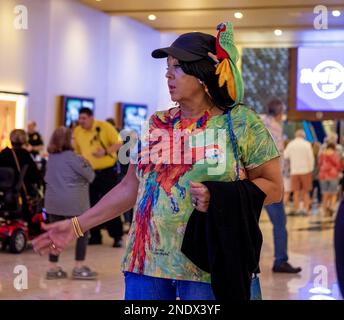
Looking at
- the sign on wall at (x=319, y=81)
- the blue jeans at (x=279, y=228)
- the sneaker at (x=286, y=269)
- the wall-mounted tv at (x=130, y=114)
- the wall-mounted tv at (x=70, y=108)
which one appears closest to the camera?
the blue jeans at (x=279, y=228)

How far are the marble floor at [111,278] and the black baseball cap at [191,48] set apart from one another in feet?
13.6

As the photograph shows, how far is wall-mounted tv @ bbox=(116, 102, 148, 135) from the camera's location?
16781mm

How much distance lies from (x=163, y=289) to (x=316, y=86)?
12.8m

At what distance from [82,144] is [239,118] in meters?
7.37

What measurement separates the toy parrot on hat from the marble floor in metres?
4.13

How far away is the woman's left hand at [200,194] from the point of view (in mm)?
2551

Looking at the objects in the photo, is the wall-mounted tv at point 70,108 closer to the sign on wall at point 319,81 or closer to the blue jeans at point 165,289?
the sign on wall at point 319,81

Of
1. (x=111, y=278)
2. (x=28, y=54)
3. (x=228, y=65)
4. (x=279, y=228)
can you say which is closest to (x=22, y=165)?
(x=111, y=278)

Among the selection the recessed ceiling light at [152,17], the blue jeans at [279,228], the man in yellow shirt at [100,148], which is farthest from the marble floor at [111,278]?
the recessed ceiling light at [152,17]

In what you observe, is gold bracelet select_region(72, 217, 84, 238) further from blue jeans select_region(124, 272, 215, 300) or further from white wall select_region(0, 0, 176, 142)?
white wall select_region(0, 0, 176, 142)

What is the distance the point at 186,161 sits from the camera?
2699mm

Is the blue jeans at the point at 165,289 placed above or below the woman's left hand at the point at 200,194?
below

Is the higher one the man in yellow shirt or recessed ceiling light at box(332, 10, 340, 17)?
recessed ceiling light at box(332, 10, 340, 17)

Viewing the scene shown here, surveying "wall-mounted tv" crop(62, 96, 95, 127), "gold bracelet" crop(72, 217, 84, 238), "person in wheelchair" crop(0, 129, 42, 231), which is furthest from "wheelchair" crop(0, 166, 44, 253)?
"gold bracelet" crop(72, 217, 84, 238)
